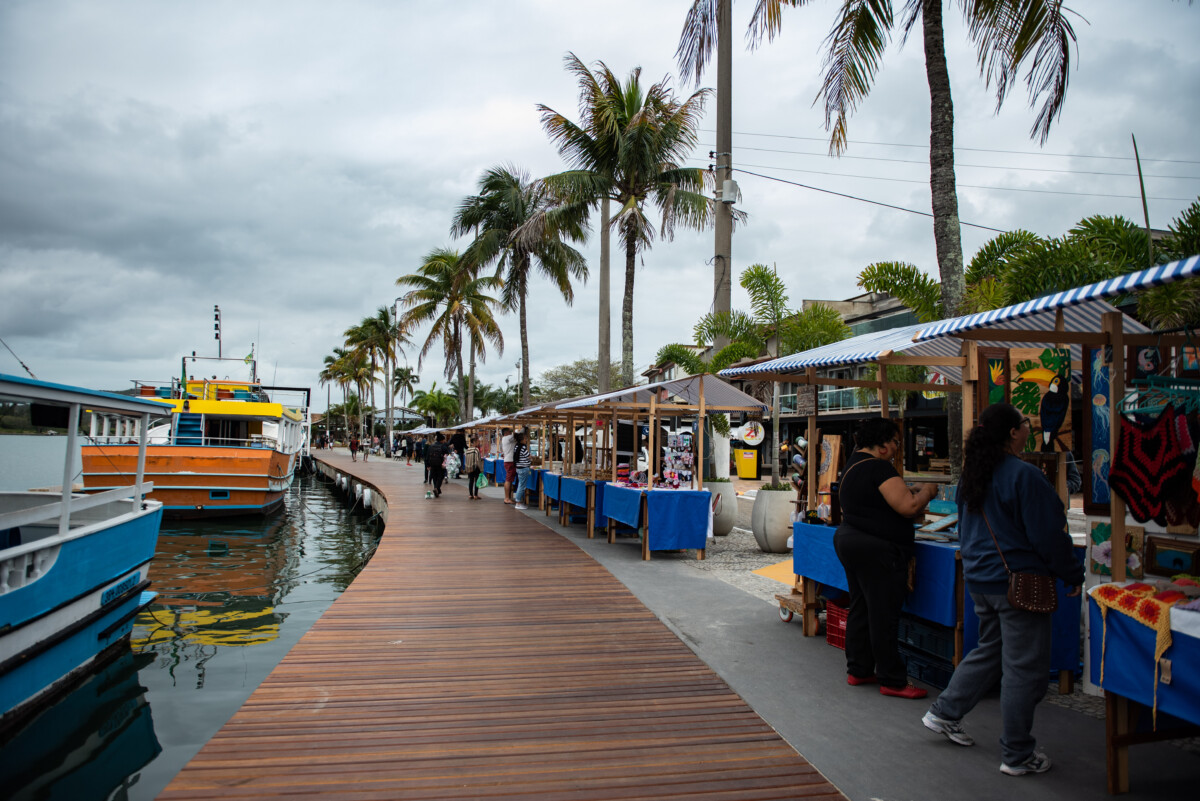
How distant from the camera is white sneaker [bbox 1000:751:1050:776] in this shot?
353cm

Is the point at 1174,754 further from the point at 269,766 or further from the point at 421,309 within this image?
the point at 421,309

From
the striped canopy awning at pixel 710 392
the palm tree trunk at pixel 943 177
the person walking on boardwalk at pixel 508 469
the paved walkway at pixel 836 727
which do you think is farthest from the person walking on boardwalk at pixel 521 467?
the palm tree trunk at pixel 943 177

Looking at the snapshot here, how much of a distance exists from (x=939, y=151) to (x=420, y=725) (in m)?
7.34

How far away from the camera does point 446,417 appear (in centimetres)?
9200

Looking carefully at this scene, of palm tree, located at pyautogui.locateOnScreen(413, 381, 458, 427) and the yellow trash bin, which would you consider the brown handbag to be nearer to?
A: the yellow trash bin

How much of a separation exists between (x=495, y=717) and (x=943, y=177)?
6811 mm

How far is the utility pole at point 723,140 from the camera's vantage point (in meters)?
12.2

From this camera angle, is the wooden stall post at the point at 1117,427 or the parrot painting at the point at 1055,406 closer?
the wooden stall post at the point at 1117,427

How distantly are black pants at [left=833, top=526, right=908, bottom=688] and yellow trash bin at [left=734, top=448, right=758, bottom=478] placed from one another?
3056cm

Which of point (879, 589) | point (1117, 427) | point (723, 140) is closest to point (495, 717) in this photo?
point (879, 589)

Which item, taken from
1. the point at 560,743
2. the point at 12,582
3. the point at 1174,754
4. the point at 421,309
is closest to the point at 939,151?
the point at 1174,754

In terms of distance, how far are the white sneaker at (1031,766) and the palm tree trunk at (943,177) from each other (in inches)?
170

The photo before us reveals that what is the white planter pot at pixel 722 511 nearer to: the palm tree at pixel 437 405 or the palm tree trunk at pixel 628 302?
the palm tree trunk at pixel 628 302

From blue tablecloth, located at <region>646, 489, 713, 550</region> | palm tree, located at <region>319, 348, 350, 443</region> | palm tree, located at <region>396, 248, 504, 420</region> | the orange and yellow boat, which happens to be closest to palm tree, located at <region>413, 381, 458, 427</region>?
palm tree, located at <region>319, 348, 350, 443</region>
